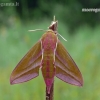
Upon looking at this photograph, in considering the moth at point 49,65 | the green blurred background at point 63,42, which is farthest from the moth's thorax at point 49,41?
the green blurred background at point 63,42

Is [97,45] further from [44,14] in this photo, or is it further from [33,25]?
[44,14]

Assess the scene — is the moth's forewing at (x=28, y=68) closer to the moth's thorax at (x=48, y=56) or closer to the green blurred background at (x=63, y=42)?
the moth's thorax at (x=48, y=56)

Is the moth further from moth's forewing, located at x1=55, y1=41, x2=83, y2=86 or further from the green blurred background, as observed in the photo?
the green blurred background

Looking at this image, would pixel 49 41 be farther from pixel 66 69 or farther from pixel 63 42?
pixel 63 42

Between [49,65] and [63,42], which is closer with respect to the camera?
[49,65]

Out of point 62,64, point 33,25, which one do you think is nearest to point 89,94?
point 62,64

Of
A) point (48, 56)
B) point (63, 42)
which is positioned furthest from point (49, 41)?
point (63, 42)

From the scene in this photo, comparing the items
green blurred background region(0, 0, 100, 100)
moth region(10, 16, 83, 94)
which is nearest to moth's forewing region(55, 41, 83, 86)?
moth region(10, 16, 83, 94)
